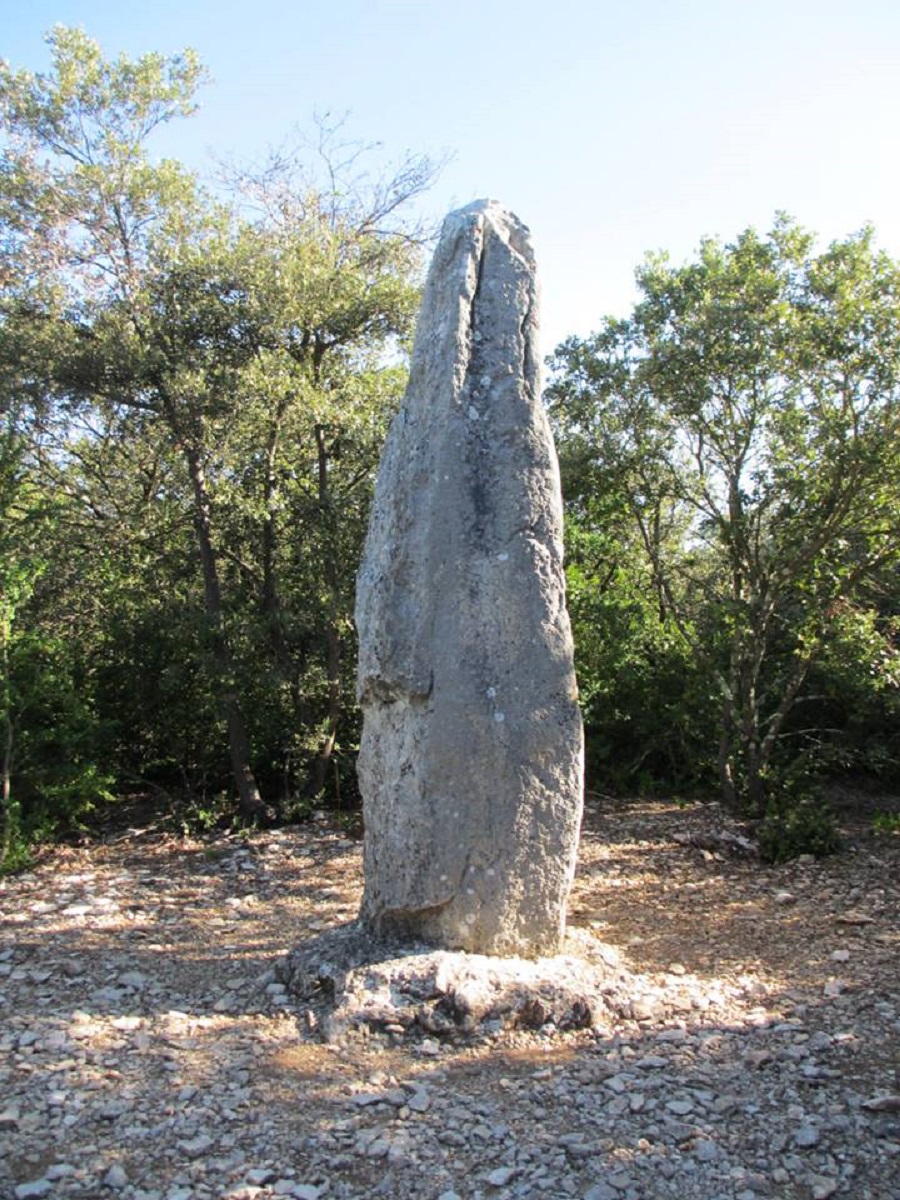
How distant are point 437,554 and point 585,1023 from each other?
2390 mm

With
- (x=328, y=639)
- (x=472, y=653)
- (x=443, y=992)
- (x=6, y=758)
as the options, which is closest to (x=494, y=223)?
(x=472, y=653)

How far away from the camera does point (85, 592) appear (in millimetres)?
9633

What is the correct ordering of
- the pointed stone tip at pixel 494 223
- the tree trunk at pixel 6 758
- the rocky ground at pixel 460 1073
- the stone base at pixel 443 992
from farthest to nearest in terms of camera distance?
the tree trunk at pixel 6 758, the pointed stone tip at pixel 494 223, the stone base at pixel 443 992, the rocky ground at pixel 460 1073

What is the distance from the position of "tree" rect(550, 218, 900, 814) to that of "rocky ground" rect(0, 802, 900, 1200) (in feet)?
9.60

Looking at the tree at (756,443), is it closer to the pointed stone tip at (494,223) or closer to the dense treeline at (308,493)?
the dense treeline at (308,493)

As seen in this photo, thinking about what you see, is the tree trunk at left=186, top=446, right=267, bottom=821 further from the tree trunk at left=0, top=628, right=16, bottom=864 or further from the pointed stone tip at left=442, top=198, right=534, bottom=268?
the pointed stone tip at left=442, top=198, right=534, bottom=268

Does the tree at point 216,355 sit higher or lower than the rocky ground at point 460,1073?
higher

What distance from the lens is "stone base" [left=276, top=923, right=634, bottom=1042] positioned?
4.66 m

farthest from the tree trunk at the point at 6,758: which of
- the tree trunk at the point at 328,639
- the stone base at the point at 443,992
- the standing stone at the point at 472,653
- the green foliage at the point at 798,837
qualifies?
the green foliage at the point at 798,837

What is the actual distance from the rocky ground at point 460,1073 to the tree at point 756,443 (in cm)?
293

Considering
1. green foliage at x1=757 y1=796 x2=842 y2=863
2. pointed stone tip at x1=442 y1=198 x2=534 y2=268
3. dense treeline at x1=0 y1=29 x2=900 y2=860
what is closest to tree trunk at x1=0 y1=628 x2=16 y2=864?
dense treeline at x1=0 y1=29 x2=900 y2=860

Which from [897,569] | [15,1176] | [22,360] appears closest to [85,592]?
[22,360]

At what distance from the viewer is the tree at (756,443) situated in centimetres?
802

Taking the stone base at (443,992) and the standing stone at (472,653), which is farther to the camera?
the standing stone at (472,653)
